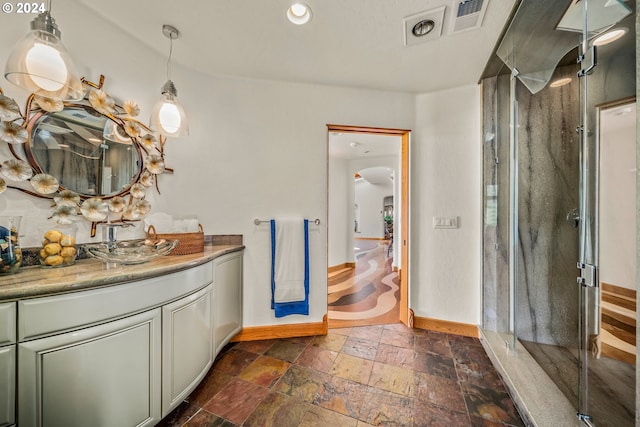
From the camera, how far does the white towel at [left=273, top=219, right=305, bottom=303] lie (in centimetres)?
222

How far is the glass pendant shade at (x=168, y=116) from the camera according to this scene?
1602 mm

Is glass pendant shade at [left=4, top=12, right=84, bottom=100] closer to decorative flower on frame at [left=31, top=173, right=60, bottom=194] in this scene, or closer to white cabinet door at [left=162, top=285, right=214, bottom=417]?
decorative flower on frame at [left=31, top=173, right=60, bottom=194]

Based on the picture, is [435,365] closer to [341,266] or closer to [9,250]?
[9,250]

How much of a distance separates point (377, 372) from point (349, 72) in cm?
253

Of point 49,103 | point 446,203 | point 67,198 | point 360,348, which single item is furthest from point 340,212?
point 49,103

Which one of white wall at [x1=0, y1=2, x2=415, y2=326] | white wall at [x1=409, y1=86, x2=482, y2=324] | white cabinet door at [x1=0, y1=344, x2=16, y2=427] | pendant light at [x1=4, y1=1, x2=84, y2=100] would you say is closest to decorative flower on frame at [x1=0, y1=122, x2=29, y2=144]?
pendant light at [x1=4, y1=1, x2=84, y2=100]

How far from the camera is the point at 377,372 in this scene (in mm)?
1757

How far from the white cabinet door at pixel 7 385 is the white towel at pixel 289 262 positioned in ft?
5.01

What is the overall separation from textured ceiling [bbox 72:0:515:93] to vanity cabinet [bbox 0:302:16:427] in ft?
5.84

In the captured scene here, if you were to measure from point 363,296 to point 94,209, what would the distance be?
10.1ft

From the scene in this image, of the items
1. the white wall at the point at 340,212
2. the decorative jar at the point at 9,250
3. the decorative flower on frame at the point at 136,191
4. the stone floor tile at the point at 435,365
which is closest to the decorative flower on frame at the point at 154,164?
the decorative flower on frame at the point at 136,191

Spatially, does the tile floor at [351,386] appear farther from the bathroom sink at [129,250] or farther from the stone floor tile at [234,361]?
the bathroom sink at [129,250]

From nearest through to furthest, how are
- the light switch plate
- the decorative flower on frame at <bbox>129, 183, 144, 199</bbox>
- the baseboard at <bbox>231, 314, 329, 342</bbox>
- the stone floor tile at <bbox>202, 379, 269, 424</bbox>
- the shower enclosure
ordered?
the shower enclosure
the stone floor tile at <bbox>202, 379, 269, 424</bbox>
the decorative flower on frame at <bbox>129, 183, 144, 199</bbox>
the baseboard at <bbox>231, 314, 329, 342</bbox>
the light switch plate

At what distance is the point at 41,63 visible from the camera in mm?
1047
